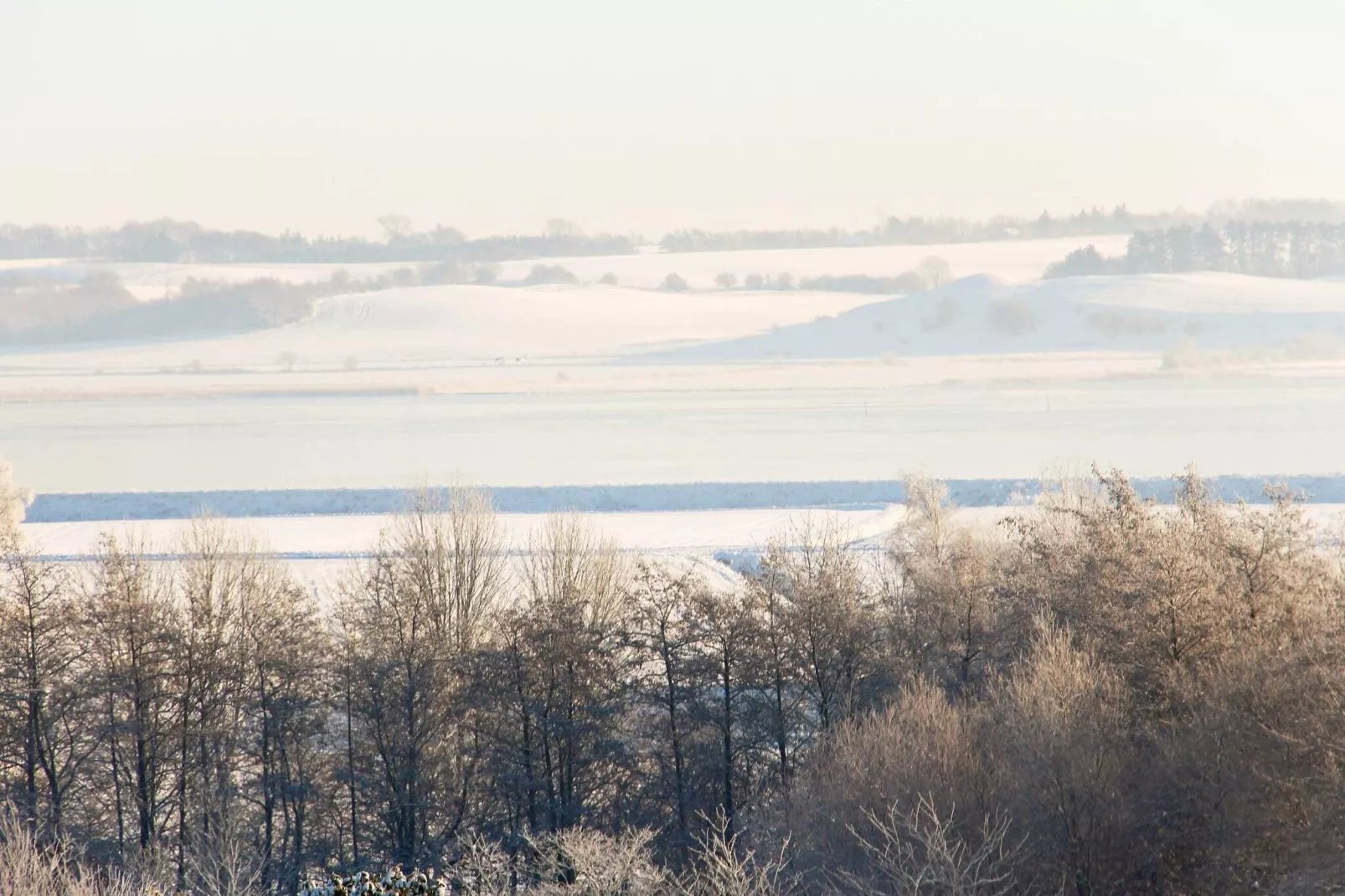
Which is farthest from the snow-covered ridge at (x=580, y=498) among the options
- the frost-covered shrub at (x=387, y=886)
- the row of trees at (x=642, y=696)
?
the frost-covered shrub at (x=387, y=886)

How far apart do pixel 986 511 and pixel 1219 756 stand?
27364 mm

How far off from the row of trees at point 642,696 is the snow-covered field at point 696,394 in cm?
1994

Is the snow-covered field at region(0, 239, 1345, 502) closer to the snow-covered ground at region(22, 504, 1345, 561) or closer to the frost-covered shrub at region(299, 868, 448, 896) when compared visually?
the snow-covered ground at region(22, 504, 1345, 561)

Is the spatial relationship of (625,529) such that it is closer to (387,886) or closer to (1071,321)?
(387,886)

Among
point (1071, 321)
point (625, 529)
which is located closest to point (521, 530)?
point (625, 529)

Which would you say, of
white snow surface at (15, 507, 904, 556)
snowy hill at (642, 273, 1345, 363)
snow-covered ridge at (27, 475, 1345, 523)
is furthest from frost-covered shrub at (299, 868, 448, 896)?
snowy hill at (642, 273, 1345, 363)

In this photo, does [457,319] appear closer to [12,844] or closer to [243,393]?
[243,393]

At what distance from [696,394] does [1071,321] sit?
53.5m

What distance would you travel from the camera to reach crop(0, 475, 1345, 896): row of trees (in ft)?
58.3

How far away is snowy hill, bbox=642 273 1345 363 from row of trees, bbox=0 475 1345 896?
91.1 meters

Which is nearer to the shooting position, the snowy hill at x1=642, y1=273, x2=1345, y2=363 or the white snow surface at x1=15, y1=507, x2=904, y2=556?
the white snow surface at x1=15, y1=507, x2=904, y2=556

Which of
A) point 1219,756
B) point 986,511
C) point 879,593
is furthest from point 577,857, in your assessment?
point 986,511

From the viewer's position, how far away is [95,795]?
24.4m

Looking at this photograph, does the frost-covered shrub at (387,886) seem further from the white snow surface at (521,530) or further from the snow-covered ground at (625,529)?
the white snow surface at (521,530)
